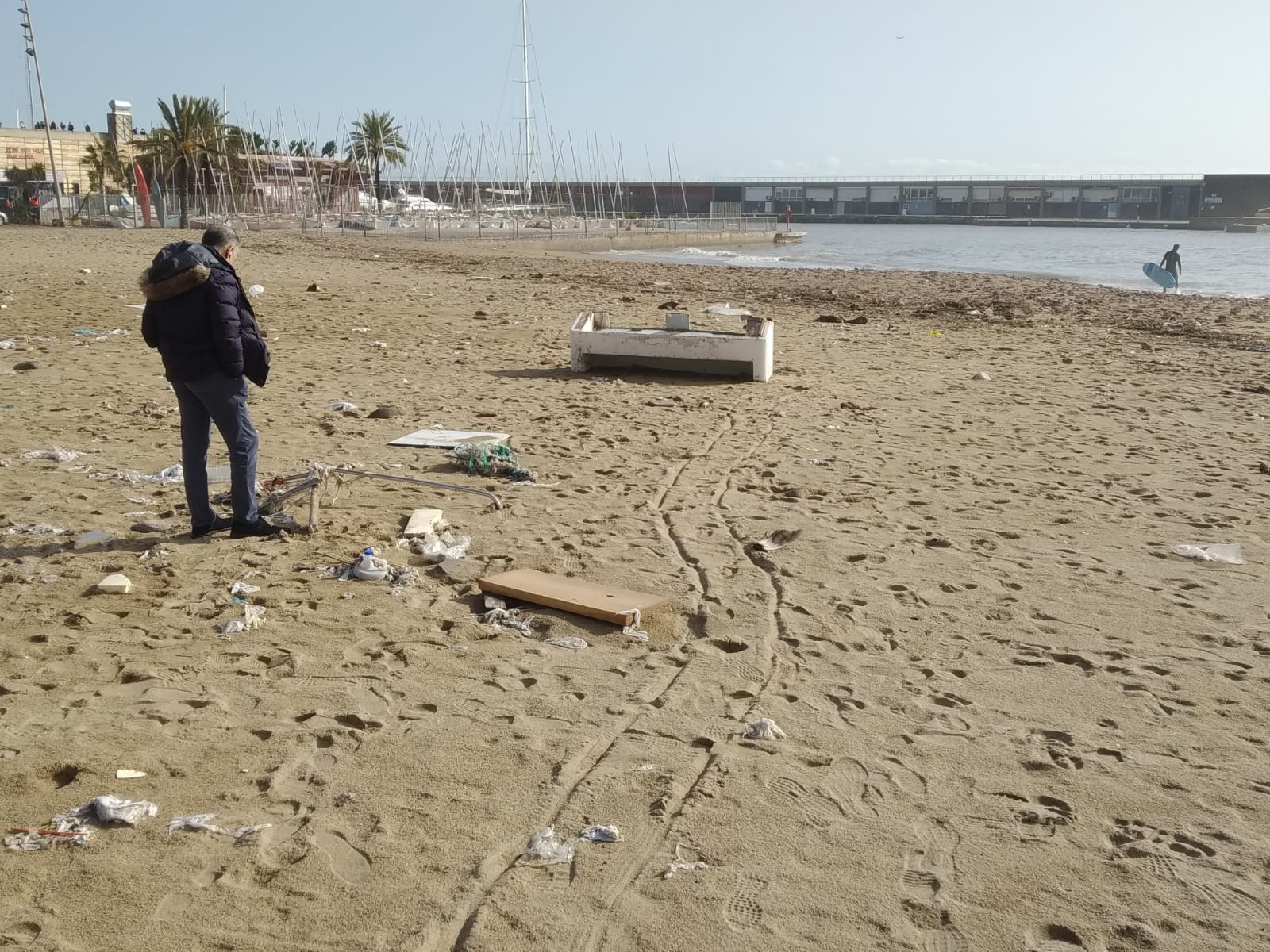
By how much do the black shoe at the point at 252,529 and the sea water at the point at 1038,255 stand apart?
27909mm

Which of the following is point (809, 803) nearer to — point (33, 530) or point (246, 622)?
point (246, 622)

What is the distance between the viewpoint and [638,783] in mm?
3484

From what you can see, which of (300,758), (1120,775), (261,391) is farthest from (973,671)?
(261,391)

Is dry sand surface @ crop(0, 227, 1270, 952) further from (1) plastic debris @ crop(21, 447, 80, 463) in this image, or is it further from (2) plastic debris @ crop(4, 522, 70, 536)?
(1) plastic debris @ crop(21, 447, 80, 463)

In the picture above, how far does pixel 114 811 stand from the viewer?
125 inches

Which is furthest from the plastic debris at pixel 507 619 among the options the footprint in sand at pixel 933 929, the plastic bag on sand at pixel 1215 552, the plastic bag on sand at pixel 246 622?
the plastic bag on sand at pixel 1215 552

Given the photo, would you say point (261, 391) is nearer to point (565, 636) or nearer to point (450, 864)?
point (565, 636)

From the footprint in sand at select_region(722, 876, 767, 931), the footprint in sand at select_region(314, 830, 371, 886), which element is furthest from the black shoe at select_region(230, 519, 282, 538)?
the footprint in sand at select_region(722, 876, 767, 931)

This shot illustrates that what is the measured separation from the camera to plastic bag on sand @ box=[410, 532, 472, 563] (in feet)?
18.3

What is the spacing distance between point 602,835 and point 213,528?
345 centimetres

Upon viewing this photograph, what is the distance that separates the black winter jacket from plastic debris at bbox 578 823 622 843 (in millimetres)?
3149

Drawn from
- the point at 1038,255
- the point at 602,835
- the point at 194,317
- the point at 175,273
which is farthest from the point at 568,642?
the point at 1038,255

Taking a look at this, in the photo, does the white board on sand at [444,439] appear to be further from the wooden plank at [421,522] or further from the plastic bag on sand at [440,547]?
the plastic bag on sand at [440,547]

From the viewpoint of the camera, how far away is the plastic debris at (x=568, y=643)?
4.58 metres
